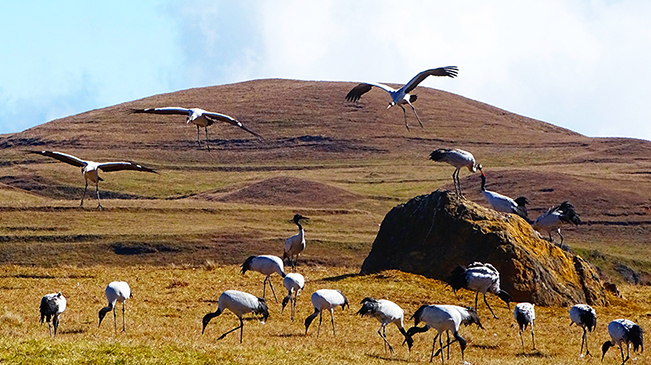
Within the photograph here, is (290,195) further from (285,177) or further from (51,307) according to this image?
(51,307)

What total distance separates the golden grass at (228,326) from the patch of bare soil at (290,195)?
61.9 metres

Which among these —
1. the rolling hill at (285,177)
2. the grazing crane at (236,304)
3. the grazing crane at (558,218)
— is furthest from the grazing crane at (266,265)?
the rolling hill at (285,177)

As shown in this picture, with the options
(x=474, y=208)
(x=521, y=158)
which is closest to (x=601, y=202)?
(x=521, y=158)

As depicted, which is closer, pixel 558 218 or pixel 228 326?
pixel 228 326

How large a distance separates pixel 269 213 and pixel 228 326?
191 feet

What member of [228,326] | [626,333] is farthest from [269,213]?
[626,333]

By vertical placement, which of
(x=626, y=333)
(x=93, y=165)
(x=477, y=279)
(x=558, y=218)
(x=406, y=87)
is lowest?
(x=626, y=333)

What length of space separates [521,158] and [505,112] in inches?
2124

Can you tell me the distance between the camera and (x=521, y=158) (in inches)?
5084

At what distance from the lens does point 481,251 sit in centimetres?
2447

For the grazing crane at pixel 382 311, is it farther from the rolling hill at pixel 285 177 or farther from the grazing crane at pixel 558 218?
the rolling hill at pixel 285 177

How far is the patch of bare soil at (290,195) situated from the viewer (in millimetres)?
90500

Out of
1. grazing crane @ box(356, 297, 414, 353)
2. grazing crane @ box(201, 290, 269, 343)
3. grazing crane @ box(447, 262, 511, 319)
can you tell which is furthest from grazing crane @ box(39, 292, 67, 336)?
grazing crane @ box(447, 262, 511, 319)

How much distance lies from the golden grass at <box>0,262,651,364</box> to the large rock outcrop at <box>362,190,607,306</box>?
0.85 m
